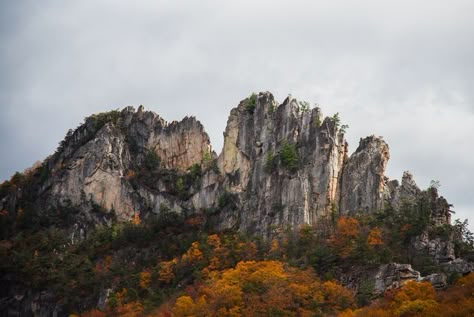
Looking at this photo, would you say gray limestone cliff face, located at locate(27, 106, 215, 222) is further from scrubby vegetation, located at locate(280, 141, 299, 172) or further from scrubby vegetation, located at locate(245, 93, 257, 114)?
scrubby vegetation, located at locate(280, 141, 299, 172)

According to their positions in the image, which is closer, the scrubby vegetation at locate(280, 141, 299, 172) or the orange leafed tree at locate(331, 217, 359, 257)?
the orange leafed tree at locate(331, 217, 359, 257)

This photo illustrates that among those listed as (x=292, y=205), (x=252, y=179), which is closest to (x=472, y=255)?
(x=292, y=205)

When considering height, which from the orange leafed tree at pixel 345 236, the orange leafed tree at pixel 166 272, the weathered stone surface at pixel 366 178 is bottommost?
the orange leafed tree at pixel 166 272

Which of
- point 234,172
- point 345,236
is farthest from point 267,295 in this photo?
point 234,172

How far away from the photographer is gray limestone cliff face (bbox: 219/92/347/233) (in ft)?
324

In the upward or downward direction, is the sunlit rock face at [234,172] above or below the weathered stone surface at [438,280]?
above

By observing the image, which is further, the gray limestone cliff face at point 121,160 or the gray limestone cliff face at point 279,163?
the gray limestone cliff face at point 121,160

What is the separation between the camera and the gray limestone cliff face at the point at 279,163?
98.7 metres

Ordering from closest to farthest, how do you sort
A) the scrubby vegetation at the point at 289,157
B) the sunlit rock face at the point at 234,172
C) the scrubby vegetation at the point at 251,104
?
the sunlit rock face at the point at 234,172, the scrubby vegetation at the point at 289,157, the scrubby vegetation at the point at 251,104

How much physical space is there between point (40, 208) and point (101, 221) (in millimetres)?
10897

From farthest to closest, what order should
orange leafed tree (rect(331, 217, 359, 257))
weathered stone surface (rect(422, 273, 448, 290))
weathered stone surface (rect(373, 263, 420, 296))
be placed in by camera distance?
orange leafed tree (rect(331, 217, 359, 257))
weathered stone surface (rect(373, 263, 420, 296))
weathered stone surface (rect(422, 273, 448, 290))

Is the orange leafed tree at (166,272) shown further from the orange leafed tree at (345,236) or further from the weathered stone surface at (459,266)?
the weathered stone surface at (459,266)

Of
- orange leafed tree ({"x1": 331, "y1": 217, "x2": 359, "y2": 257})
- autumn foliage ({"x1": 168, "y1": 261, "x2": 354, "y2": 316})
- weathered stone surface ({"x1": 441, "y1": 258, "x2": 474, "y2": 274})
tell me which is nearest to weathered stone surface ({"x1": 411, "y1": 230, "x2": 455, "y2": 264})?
weathered stone surface ({"x1": 441, "y1": 258, "x2": 474, "y2": 274})

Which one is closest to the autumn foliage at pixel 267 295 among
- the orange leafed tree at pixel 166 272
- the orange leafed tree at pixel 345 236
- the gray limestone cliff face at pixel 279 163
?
the orange leafed tree at pixel 345 236
